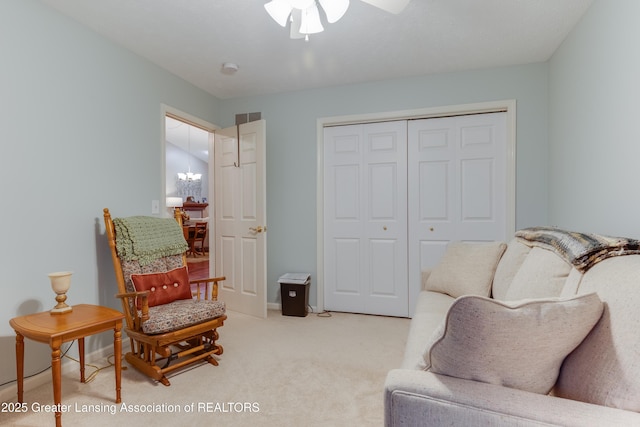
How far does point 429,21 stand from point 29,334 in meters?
3.01

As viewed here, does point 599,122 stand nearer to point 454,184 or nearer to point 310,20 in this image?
point 454,184

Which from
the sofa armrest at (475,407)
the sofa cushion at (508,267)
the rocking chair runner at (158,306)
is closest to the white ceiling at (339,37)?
the rocking chair runner at (158,306)

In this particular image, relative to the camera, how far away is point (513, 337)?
805mm

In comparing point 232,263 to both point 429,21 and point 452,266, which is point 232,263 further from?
point 429,21

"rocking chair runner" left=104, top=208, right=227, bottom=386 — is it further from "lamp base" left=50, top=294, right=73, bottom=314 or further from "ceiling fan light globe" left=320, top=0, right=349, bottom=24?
"ceiling fan light globe" left=320, top=0, right=349, bottom=24

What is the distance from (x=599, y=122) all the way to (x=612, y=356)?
186 cm

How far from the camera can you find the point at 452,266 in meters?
2.34

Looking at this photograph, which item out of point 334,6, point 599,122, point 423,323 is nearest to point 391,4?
point 334,6

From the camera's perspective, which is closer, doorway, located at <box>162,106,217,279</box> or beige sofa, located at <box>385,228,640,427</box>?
Result: beige sofa, located at <box>385,228,640,427</box>

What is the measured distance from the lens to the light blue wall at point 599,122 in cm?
173

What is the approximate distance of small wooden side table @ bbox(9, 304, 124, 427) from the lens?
1590mm

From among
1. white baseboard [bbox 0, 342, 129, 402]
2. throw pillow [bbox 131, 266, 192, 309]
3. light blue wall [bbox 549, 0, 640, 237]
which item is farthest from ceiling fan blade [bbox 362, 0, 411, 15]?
white baseboard [bbox 0, 342, 129, 402]

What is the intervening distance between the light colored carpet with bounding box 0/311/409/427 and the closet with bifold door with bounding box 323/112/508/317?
745 mm

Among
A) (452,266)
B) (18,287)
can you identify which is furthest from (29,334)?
(452,266)
